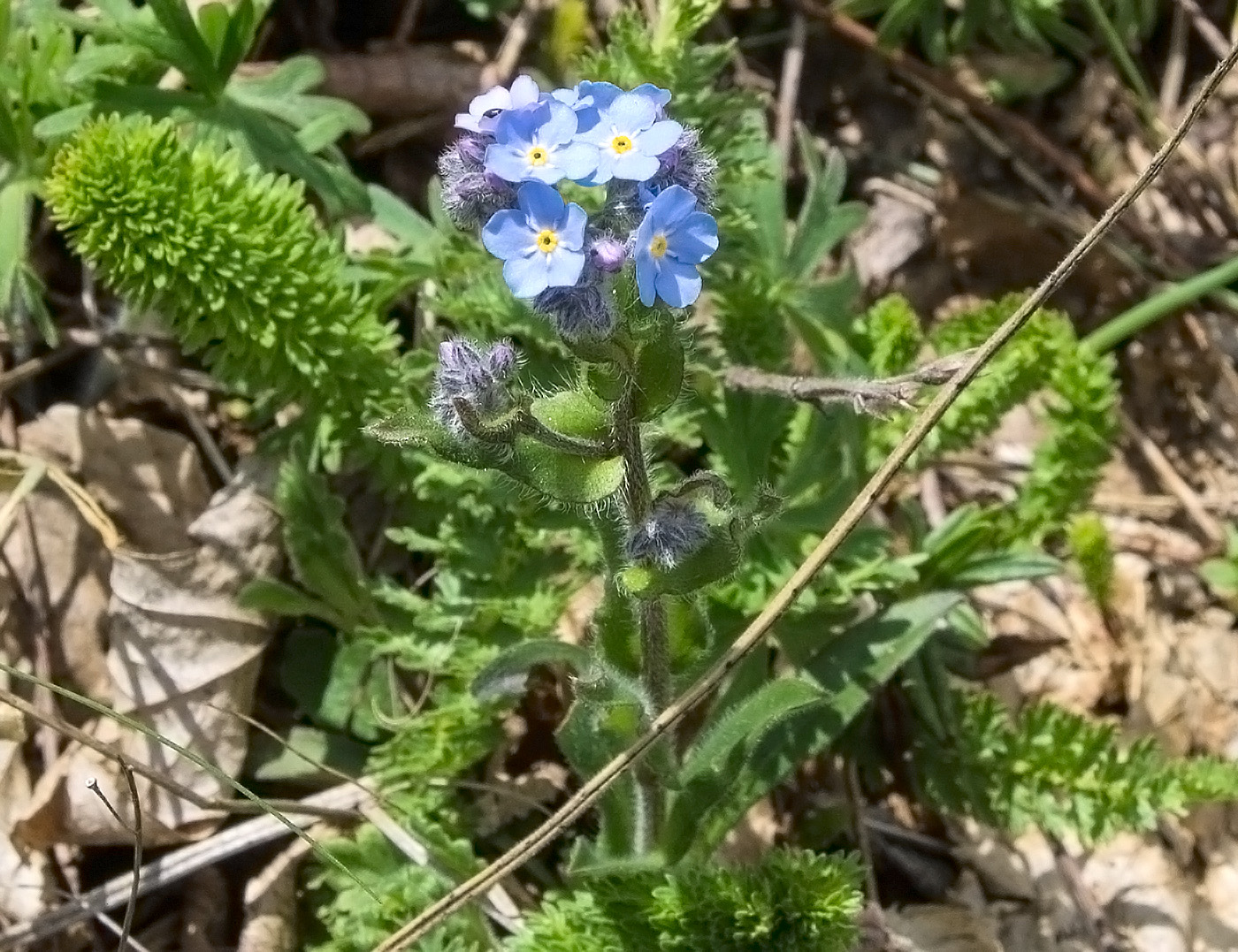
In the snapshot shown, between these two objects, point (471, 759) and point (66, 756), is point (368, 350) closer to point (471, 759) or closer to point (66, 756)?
point (471, 759)

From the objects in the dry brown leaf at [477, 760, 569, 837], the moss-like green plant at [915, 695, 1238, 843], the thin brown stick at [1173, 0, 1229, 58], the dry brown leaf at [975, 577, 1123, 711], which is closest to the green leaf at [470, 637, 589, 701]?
the dry brown leaf at [477, 760, 569, 837]

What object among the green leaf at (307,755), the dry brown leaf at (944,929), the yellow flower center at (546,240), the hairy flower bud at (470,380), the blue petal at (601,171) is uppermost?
the blue petal at (601,171)

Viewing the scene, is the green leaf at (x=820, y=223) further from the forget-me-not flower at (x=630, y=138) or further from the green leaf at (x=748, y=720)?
the forget-me-not flower at (x=630, y=138)

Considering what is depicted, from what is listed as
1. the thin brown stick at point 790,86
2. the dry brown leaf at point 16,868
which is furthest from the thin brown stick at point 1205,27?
the dry brown leaf at point 16,868

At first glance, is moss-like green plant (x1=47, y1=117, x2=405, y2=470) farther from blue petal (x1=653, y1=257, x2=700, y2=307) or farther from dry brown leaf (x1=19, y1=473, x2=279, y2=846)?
blue petal (x1=653, y1=257, x2=700, y2=307)

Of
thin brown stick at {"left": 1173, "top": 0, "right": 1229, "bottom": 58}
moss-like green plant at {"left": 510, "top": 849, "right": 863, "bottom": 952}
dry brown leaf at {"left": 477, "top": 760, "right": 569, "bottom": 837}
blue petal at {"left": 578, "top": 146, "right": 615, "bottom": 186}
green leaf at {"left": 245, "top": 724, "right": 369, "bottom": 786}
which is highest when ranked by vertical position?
blue petal at {"left": 578, "top": 146, "right": 615, "bottom": 186}

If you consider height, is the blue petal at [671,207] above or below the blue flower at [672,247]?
above

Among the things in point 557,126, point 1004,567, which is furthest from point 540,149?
point 1004,567
